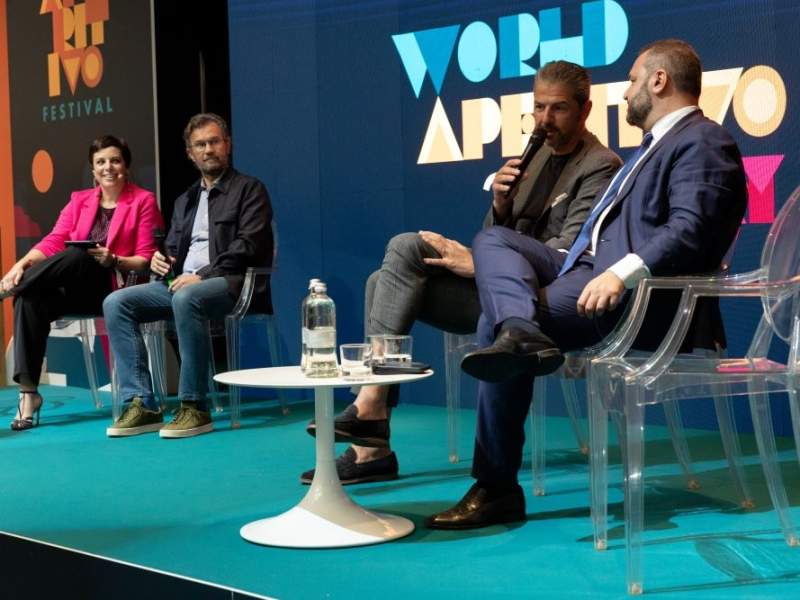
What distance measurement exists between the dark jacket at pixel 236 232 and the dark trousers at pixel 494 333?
2.15 m

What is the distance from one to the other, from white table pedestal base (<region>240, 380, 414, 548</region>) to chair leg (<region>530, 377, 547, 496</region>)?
0.59m

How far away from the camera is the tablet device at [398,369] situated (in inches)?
110

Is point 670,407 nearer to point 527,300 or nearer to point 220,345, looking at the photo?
point 527,300

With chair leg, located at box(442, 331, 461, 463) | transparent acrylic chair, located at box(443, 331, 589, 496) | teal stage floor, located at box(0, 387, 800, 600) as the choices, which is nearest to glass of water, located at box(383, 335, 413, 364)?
teal stage floor, located at box(0, 387, 800, 600)

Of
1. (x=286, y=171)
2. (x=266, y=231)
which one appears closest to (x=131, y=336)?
(x=266, y=231)

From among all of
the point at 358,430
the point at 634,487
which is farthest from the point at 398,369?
the point at 634,487

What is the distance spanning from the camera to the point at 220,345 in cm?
765

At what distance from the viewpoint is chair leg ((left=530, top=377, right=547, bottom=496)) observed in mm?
3383

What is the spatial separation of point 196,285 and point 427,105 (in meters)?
1.40

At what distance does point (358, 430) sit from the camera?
334 centimetres

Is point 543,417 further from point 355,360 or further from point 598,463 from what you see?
point 355,360

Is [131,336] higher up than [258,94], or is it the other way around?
[258,94]

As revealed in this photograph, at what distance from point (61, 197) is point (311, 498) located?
4.63 meters

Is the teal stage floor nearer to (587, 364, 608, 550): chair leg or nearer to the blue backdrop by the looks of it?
(587, 364, 608, 550): chair leg
